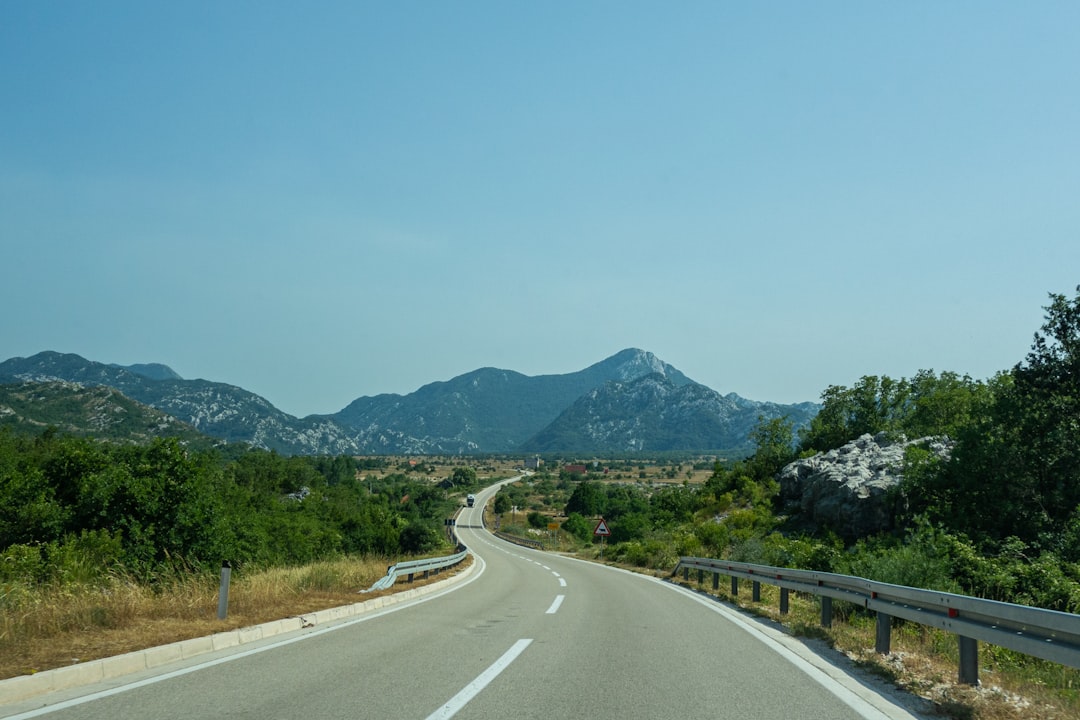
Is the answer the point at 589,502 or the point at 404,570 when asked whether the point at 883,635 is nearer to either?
the point at 404,570

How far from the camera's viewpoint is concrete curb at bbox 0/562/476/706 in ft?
20.2

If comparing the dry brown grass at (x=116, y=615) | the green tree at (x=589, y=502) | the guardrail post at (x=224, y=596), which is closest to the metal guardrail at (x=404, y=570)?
the dry brown grass at (x=116, y=615)

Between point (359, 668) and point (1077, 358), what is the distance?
104 ft

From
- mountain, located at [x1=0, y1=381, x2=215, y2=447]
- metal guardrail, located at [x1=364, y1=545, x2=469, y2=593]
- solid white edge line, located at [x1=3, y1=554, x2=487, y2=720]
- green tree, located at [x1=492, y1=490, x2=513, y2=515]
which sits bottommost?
green tree, located at [x1=492, y1=490, x2=513, y2=515]

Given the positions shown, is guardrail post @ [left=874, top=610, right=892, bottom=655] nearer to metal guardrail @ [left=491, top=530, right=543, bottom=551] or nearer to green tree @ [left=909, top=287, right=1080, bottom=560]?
green tree @ [left=909, top=287, right=1080, bottom=560]

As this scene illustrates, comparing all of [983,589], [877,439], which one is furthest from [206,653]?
[877,439]

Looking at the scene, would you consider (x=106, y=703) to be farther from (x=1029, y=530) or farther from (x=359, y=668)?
(x=1029, y=530)

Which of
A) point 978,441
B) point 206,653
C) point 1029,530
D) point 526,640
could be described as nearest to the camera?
point 206,653

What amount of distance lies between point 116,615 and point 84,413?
15929cm

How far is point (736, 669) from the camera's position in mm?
8320

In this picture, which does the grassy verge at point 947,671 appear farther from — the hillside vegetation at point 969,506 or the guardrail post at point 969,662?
the hillside vegetation at point 969,506

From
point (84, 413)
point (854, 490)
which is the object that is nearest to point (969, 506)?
point (854, 490)

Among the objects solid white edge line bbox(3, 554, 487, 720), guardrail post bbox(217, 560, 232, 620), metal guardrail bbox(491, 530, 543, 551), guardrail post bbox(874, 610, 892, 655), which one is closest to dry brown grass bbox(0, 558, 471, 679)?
guardrail post bbox(217, 560, 232, 620)

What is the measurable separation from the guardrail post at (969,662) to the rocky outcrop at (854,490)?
30.5 m
